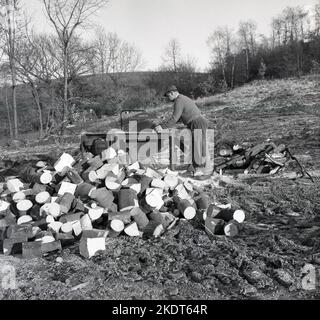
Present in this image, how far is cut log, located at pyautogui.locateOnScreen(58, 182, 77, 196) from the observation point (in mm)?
4949

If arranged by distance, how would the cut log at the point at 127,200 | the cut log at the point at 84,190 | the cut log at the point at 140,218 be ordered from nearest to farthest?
the cut log at the point at 140,218
the cut log at the point at 127,200
the cut log at the point at 84,190

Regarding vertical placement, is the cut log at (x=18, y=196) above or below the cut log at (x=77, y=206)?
above

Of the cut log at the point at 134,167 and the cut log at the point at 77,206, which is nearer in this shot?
the cut log at the point at 77,206

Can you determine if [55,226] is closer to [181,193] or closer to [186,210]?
[186,210]

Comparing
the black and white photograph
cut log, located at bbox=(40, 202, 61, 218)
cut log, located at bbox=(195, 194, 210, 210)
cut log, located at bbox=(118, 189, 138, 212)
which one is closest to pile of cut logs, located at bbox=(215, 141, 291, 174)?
the black and white photograph

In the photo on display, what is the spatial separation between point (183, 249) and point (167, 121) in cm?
323

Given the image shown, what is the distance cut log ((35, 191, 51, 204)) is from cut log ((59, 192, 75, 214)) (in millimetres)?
177

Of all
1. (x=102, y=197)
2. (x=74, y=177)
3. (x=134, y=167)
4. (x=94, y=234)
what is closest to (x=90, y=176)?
(x=74, y=177)

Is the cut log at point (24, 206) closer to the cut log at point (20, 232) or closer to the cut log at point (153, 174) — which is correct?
the cut log at point (20, 232)

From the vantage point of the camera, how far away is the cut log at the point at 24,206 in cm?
488

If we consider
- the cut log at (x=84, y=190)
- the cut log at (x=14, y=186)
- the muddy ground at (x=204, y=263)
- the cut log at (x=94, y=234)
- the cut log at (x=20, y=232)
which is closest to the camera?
the muddy ground at (x=204, y=263)

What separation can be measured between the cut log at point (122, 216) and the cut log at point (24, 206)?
3.52ft

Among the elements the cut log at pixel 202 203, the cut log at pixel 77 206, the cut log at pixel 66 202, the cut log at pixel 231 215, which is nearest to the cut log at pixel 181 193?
the cut log at pixel 202 203

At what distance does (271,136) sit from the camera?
38.1 feet
